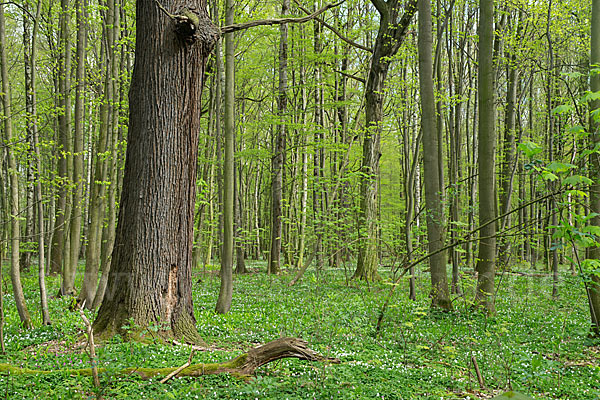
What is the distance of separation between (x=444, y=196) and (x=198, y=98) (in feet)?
18.9

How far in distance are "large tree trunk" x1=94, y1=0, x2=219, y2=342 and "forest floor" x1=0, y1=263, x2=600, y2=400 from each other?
0.58 m

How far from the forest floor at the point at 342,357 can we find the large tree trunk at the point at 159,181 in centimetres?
58

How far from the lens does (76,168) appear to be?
9.97 m

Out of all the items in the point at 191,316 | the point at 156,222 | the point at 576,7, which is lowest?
the point at 191,316

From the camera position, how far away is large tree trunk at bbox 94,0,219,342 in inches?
224

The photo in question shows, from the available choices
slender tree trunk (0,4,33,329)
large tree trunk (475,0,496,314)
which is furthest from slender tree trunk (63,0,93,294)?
large tree trunk (475,0,496,314)

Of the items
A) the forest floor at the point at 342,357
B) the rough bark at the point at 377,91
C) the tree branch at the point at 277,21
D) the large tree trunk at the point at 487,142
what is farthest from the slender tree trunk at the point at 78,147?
the large tree trunk at the point at 487,142

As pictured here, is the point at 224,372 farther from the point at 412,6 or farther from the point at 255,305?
the point at 412,6

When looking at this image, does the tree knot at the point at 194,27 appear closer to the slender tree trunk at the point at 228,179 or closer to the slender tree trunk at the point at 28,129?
the slender tree trunk at the point at 228,179

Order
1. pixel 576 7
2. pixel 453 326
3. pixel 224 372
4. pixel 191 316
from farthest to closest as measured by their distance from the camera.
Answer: pixel 576 7, pixel 453 326, pixel 191 316, pixel 224 372

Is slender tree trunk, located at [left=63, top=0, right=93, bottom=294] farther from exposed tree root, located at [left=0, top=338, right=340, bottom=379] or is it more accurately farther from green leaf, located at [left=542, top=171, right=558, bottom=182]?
green leaf, located at [left=542, top=171, right=558, bottom=182]

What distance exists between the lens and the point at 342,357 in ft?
18.3

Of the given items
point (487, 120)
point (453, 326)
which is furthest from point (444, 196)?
point (453, 326)

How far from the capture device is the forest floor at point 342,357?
3.99 meters
